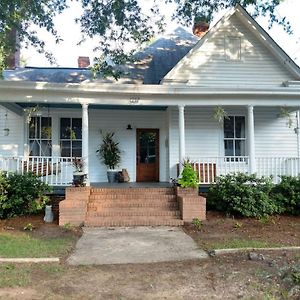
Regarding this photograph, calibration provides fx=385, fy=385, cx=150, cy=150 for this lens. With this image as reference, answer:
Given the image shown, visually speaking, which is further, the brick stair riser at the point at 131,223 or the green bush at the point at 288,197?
the green bush at the point at 288,197

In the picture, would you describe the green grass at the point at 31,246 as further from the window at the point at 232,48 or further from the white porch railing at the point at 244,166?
the window at the point at 232,48

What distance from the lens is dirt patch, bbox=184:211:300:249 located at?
8.09 m

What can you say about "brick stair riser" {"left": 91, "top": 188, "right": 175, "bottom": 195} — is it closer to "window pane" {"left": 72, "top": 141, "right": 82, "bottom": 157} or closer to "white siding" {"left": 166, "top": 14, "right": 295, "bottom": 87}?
"window pane" {"left": 72, "top": 141, "right": 82, "bottom": 157}

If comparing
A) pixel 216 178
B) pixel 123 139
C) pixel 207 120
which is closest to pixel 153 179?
pixel 123 139

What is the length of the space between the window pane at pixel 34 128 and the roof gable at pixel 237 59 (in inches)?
213

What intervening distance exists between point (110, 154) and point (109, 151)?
0.39 feet

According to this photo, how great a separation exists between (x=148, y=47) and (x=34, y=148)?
6.94m

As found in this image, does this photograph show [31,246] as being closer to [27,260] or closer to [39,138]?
[27,260]

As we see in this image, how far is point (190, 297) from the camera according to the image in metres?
4.80

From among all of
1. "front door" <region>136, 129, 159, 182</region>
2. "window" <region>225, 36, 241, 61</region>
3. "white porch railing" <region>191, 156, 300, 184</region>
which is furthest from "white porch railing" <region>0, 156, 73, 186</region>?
"window" <region>225, 36, 241, 61</region>

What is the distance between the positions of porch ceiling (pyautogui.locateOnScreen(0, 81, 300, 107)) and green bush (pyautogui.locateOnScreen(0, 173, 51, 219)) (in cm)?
250

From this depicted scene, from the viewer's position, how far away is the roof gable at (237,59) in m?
14.8

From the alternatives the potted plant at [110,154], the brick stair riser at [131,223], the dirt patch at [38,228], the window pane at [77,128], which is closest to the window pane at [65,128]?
the window pane at [77,128]

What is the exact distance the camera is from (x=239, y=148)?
576 inches
